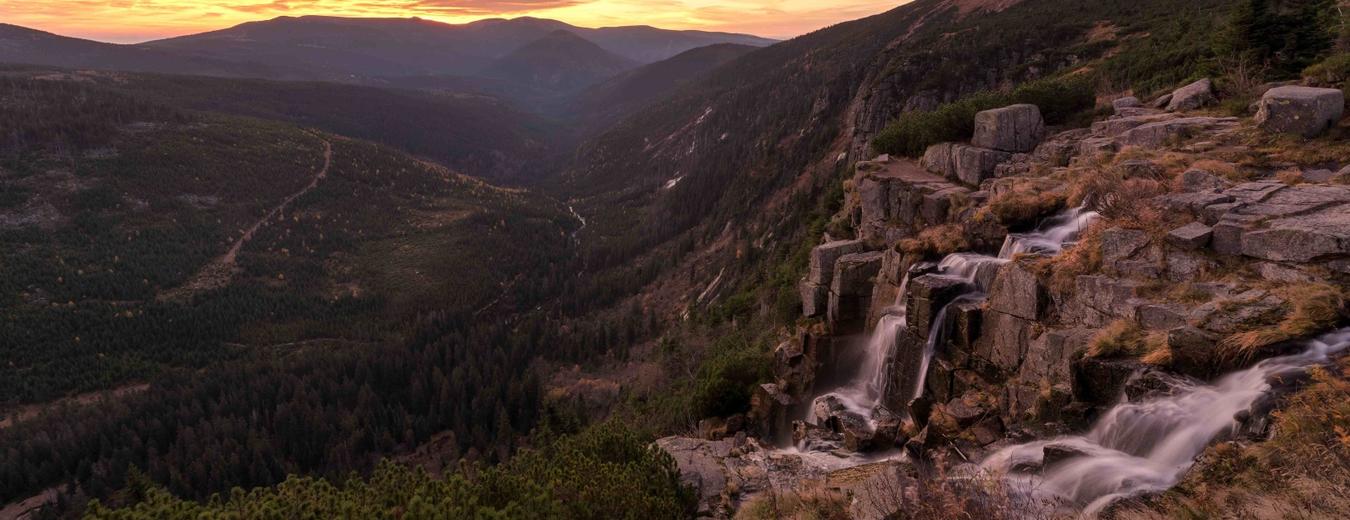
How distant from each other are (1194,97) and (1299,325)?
23402 millimetres

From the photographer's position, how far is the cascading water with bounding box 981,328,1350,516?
44.0ft

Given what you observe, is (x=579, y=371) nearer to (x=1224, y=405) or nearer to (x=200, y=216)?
(x=1224, y=405)

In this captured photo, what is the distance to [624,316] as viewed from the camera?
110625 millimetres

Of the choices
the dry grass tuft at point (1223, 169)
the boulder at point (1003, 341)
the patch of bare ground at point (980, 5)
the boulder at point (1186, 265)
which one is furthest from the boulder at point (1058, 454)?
the patch of bare ground at point (980, 5)

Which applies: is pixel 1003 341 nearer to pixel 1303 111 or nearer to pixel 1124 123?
pixel 1303 111

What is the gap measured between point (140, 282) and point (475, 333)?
69.2 meters

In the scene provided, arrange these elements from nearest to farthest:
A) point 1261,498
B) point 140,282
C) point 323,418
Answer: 1. point 1261,498
2. point 323,418
3. point 140,282

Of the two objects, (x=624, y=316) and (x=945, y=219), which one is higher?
(x=945, y=219)

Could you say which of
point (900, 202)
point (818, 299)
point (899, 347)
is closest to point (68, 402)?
point (818, 299)

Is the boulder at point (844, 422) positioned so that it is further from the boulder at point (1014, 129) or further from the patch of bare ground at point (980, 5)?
the patch of bare ground at point (980, 5)

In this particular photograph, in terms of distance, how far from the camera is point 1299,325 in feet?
46.2

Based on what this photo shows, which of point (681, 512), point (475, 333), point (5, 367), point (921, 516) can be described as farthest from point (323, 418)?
point (921, 516)

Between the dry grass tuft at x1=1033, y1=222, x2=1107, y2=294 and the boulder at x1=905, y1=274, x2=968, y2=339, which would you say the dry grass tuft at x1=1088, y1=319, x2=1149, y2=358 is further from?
the boulder at x1=905, y1=274, x2=968, y2=339

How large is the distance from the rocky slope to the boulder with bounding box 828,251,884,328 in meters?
0.10
